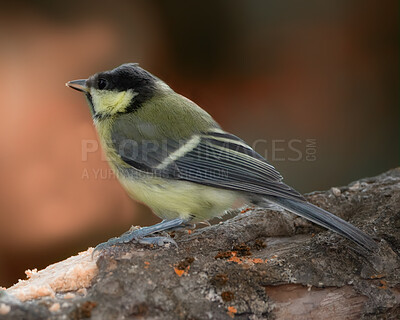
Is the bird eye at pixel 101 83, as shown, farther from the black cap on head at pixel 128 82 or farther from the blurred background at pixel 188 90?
the blurred background at pixel 188 90

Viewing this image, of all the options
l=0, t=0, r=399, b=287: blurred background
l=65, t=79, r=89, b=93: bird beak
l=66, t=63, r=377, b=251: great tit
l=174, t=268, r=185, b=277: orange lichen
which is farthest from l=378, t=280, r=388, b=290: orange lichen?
l=0, t=0, r=399, b=287: blurred background

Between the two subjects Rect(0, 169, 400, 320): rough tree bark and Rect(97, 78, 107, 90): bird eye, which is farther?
Rect(97, 78, 107, 90): bird eye

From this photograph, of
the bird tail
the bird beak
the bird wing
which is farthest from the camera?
the bird beak

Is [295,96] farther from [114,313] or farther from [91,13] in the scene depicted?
[114,313]

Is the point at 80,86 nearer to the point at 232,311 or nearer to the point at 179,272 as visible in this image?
the point at 179,272

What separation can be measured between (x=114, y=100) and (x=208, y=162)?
0.67 meters

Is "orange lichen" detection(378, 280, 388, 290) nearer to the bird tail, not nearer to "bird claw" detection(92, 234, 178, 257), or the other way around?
the bird tail

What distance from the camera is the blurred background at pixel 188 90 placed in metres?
4.13

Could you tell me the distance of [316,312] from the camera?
2105 mm

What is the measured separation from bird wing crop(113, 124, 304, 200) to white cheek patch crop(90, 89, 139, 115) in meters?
0.21

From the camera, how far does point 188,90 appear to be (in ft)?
14.4

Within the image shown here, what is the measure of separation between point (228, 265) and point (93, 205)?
2284 millimetres

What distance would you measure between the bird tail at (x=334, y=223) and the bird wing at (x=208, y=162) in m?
0.07

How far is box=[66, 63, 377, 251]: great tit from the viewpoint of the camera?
2486 mm
